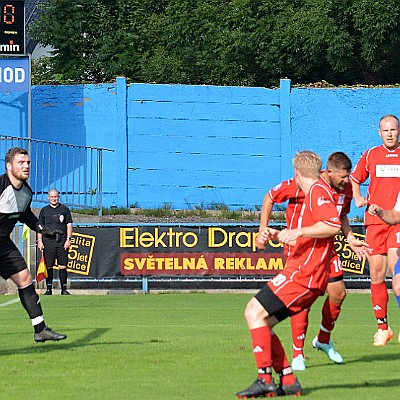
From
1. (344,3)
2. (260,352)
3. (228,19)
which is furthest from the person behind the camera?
(228,19)

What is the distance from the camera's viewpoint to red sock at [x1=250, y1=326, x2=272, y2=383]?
7.79 m

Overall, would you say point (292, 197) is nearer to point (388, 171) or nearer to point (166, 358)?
point (166, 358)

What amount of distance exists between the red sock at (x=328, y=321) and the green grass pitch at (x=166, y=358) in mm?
240

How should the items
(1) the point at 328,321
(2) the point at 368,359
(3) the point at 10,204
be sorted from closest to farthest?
1. (1) the point at 328,321
2. (2) the point at 368,359
3. (3) the point at 10,204

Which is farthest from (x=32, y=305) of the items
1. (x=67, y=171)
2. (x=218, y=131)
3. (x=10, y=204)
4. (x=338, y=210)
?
(x=218, y=131)

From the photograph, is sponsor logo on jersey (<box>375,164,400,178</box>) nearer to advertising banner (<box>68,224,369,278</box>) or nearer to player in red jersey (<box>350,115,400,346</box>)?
player in red jersey (<box>350,115,400,346</box>)

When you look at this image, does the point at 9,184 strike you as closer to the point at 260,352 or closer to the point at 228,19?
the point at 260,352

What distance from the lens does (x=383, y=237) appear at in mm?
11812

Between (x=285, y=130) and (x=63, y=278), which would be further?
(x=285, y=130)

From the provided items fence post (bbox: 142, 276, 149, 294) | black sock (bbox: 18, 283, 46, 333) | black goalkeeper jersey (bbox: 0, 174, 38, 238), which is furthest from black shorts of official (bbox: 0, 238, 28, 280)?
fence post (bbox: 142, 276, 149, 294)

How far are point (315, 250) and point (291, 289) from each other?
35cm

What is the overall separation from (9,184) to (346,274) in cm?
1160

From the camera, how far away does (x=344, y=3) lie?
1230 inches

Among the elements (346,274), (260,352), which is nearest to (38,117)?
(346,274)
